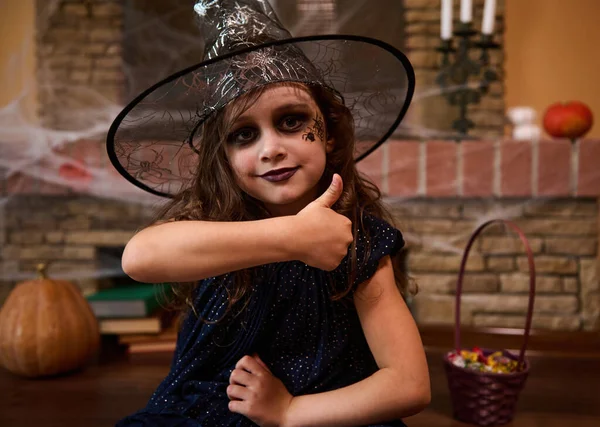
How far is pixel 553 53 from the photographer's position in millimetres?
1922

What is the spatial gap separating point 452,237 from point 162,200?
101 centimetres

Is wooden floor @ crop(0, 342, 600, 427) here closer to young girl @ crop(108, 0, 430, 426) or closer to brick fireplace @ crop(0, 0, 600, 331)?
brick fireplace @ crop(0, 0, 600, 331)

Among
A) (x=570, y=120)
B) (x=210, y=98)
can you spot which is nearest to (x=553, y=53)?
(x=570, y=120)

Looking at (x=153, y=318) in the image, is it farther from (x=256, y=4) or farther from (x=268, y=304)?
(x=256, y=4)

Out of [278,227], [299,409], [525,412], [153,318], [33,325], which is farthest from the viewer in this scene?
[153,318]

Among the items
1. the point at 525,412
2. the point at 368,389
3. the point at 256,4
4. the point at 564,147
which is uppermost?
the point at 256,4

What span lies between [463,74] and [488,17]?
0.21 meters

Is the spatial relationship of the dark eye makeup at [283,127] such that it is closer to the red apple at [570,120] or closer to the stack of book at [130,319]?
the stack of book at [130,319]

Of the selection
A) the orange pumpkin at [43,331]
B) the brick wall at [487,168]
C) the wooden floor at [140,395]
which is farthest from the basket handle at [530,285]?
the orange pumpkin at [43,331]

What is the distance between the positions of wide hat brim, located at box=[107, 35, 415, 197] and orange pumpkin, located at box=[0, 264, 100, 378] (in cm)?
69

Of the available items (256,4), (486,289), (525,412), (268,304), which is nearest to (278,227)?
(268,304)

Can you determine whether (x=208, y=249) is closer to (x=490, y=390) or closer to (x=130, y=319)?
(x=490, y=390)

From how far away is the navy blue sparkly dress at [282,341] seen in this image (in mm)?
872

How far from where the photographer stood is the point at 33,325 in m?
1.48
